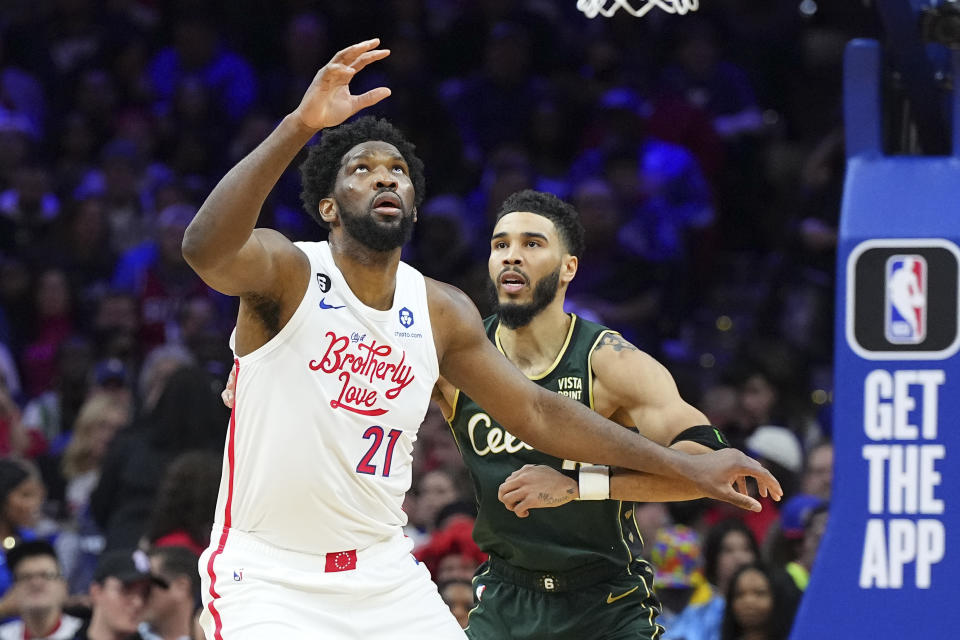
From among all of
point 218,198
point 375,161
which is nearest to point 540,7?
point 375,161

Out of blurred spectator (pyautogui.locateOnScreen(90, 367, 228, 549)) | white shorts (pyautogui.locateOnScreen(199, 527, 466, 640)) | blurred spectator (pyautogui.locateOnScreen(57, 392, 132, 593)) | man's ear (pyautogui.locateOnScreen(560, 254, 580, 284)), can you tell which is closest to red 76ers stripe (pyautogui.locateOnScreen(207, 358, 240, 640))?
white shorts (pyautogui.locateOnScreen(199, 527, 466, 640))

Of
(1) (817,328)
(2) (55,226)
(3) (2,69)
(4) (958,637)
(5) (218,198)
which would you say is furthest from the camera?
(3) (2,69)

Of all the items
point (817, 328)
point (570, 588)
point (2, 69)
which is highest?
point (2, 69)

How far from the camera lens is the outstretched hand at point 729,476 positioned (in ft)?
17.4

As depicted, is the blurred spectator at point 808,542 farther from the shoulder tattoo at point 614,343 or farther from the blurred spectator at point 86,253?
the blurred spectator at point 86,253

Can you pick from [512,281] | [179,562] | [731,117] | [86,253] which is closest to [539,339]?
[512,281]

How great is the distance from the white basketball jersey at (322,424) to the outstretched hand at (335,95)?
0.63 m

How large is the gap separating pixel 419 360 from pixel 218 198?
1.01 m

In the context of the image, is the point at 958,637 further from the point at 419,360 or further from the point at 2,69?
the point at 2,69

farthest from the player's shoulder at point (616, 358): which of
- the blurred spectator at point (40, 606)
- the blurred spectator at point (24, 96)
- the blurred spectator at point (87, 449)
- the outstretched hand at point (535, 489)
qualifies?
the blurred spectator at point (24, 96)

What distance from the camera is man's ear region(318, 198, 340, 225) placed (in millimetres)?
5246

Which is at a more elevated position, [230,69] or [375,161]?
[230,69]

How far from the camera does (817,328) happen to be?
10.9m

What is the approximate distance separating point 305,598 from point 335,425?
0.54m
